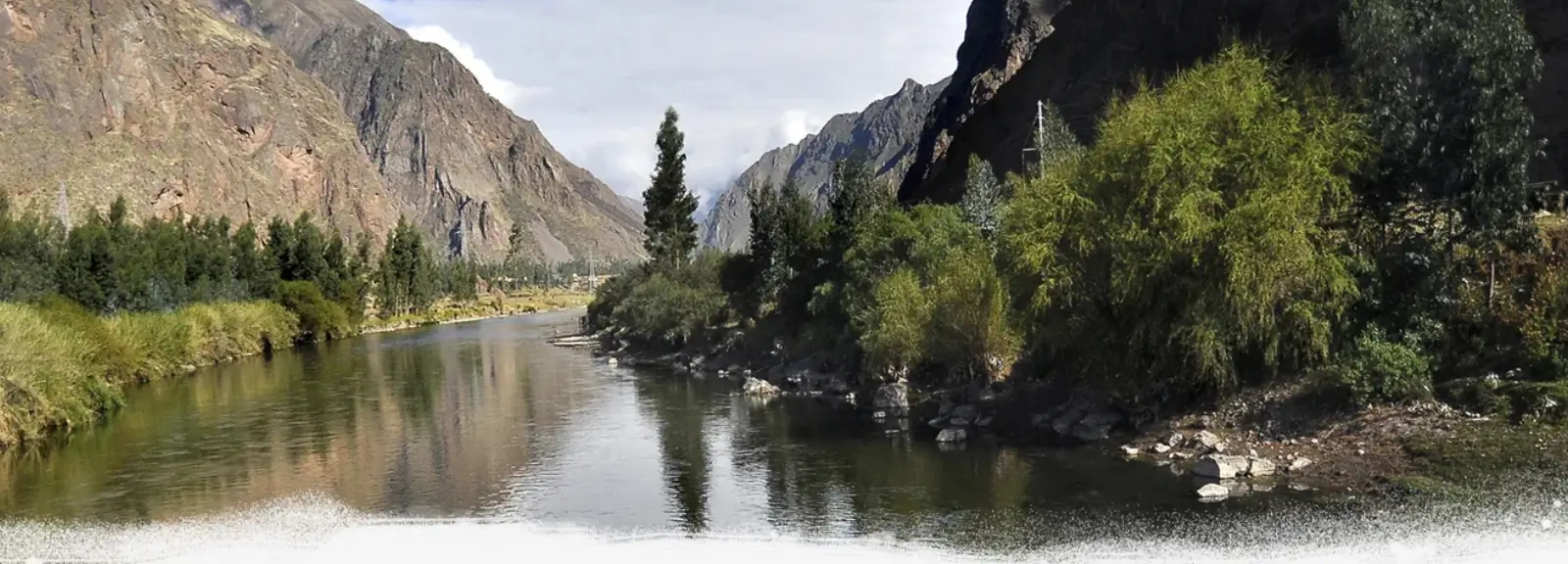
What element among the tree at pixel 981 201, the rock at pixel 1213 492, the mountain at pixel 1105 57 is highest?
the mountain at pixel 1105 57

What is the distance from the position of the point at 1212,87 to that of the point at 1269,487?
38.2 ft

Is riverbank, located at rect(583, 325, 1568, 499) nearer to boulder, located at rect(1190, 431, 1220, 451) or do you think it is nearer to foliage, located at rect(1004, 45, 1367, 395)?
boulder, located at rect(1190, 431, 1220, 451)

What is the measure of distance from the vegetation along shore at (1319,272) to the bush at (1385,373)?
0.05m

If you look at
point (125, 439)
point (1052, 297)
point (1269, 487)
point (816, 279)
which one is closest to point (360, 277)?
point (816, 279)

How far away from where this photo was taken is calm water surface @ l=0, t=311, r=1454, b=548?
1003 inches

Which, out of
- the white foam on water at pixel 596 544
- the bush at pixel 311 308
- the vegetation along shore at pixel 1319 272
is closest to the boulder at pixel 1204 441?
the vegetation along shore at pixel 1319 272

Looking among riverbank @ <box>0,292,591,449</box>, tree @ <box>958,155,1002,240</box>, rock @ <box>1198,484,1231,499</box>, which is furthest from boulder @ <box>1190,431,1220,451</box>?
riverbank @ <box>0,292,591,449</box>

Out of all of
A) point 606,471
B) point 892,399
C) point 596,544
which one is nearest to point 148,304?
point 892,399

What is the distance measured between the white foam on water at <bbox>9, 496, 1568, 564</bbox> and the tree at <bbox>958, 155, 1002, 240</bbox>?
30.2 meters

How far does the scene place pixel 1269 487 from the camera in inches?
1022

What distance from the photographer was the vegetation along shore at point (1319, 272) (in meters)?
27.4

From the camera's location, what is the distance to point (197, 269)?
89500 millimetres

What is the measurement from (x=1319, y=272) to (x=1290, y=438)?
4.36m

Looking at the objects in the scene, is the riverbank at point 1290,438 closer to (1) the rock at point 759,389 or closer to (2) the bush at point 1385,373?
(2) the bush at point 1385,373
